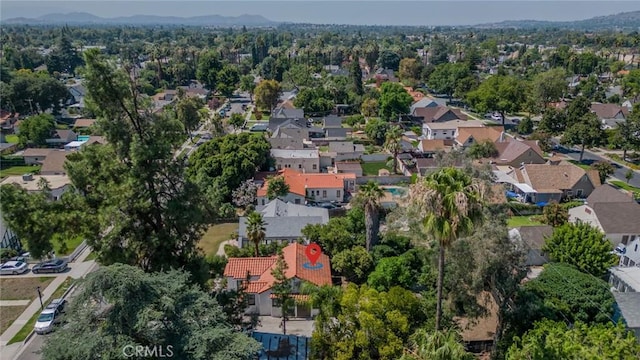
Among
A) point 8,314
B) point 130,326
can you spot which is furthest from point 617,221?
point 8,314

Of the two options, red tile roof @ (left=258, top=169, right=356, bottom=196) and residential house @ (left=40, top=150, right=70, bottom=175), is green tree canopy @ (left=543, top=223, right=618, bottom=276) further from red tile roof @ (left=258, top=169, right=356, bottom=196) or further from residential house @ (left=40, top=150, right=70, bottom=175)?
residential house @ (left=40, top=150, right=70, bottom=175)

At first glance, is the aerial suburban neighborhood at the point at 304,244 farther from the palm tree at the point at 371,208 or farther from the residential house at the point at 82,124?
the residential house at the point at 82,124

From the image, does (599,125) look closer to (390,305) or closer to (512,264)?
(512,264)

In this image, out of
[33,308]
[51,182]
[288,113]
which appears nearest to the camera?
[33,308]

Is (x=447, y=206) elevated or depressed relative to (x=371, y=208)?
elevated

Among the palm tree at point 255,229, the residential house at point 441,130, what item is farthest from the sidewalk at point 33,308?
the residential house at point 441,130

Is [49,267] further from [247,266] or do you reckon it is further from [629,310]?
[629,310]

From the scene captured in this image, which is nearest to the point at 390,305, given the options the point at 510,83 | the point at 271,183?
the point at 271,183
